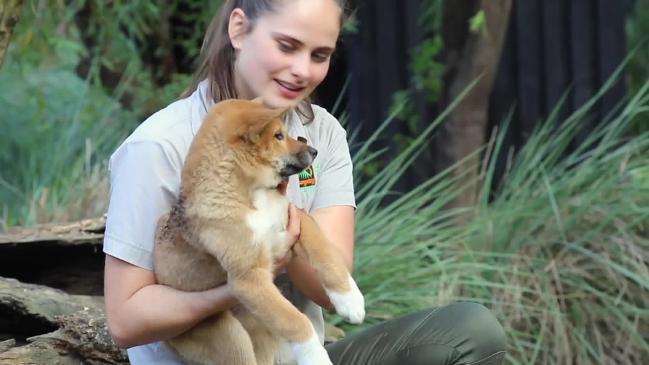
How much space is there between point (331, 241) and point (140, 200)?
0.55 meters

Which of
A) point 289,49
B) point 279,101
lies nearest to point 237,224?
point 279,101

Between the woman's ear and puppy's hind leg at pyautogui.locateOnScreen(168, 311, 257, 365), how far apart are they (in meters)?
0.77

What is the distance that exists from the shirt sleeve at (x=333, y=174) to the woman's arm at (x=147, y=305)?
23.6 inches

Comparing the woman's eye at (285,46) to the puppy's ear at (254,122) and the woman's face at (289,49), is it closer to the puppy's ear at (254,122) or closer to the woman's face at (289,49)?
the woman's face at (289,49)

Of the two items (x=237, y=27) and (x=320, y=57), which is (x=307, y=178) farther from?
(x=237, y=27)

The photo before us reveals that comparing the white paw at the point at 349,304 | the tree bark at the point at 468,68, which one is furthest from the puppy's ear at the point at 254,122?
the tree bark at the point at 468,68

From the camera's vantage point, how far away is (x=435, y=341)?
133 inches

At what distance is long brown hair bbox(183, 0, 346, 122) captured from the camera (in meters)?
3.33

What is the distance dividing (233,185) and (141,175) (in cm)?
36

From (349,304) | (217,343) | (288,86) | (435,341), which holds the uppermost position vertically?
(288,86)

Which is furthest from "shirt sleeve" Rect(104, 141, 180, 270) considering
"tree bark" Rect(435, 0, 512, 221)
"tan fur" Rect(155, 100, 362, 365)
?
"tree bark" Rect(435, 0, 512, 221)

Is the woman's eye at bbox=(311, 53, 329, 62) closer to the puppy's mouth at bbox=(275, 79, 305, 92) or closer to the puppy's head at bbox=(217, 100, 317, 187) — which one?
the puppy's mouth at bbox=(275, 79, 305, 92)

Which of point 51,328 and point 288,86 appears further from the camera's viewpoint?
point 51,328

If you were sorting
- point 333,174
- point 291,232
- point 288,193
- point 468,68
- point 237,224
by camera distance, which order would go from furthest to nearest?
point 468,68 → point 333,174 → point 288,193 → point 291,232 → point 237,224
